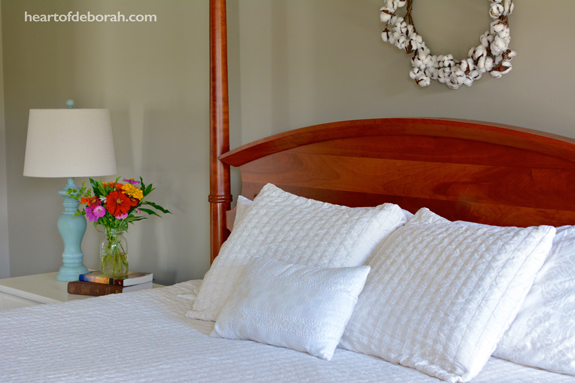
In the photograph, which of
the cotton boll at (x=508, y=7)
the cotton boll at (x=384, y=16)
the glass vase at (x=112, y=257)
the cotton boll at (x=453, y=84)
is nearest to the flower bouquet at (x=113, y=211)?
the glass vase at (x=112, y=257)

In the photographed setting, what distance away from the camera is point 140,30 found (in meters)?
2.71

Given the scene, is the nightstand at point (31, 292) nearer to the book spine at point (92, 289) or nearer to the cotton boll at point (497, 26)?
the book spine at point (92, 289)

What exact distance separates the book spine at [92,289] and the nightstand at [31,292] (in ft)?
0.06

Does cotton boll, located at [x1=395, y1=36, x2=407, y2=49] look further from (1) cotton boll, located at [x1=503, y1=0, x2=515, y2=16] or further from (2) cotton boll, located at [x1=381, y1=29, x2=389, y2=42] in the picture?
(1) cotton boll, located at [x1=503, y1=0, x2=515, y2=16]

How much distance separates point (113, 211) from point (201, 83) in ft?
2.09

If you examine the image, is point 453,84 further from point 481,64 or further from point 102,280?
point 102,280

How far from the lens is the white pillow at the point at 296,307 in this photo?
1324mm

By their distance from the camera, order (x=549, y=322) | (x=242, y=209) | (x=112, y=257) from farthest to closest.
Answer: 1. (x=112, y=257)
2. (x=242, y=209)
3. (x=549, y=322)

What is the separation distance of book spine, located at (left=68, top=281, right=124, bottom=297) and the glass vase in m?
0.10

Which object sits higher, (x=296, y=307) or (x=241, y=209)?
(x=241, y=209)

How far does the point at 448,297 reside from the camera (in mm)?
1250

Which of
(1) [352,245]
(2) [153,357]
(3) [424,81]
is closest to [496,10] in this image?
(3) [424,81]

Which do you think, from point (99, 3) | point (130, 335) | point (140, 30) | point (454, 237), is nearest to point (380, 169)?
point (454, 237)

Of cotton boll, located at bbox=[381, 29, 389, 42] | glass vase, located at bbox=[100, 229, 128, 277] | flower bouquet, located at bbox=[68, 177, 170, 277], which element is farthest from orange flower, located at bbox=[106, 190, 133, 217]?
cotton boll, located at bbox=[381, 29, 389, 42]
